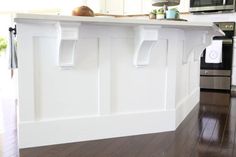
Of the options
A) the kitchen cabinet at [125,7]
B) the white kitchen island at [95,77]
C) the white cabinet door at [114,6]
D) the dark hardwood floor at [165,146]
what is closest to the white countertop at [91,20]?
the white kitchen island at [95,77]

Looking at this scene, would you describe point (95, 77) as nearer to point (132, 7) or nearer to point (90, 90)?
point (90, 90)

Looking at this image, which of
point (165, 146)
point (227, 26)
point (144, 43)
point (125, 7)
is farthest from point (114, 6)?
point (165, 146)

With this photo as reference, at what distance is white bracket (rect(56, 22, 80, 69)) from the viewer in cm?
180

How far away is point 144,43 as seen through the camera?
205cm

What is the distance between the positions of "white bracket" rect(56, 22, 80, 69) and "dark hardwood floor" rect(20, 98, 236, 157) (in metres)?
0.61

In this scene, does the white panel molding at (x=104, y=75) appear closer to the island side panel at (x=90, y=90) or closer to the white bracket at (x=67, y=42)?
the island side panel at (x=90, y=90)

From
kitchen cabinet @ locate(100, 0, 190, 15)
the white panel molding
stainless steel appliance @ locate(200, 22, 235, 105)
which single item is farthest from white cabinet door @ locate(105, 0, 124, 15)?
the white panel molding

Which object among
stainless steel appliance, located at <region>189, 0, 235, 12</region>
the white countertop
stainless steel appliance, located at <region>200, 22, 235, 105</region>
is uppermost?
stainless steel appliance, located at <region>189, 0, 235, 12</region>

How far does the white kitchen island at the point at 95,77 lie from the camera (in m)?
1.88

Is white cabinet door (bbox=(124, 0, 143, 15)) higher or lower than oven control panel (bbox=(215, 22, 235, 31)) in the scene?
higher

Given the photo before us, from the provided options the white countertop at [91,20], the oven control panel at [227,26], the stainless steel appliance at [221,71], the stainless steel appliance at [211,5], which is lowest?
the stainless steel appliance at [221,71]

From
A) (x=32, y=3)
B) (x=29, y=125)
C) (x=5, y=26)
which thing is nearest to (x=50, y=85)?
(x=29, y=125)

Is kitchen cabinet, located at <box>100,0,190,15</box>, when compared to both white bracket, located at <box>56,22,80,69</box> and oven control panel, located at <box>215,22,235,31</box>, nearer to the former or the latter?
oven control panel, located at <box>215,22,235,31</box>

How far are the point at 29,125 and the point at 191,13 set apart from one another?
13.0 ft
